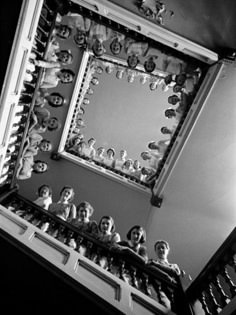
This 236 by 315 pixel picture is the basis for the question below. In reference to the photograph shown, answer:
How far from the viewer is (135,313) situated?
135 inches

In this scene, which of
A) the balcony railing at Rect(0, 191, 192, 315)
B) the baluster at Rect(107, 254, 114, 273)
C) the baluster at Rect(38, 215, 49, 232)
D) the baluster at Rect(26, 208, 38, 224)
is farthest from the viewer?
the baluster at Rect(26, 208, 38, 224)

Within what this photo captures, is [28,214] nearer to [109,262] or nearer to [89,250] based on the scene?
[89,250]

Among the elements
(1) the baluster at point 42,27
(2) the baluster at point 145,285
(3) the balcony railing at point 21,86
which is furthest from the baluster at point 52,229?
(1) the baluster at point 42,27

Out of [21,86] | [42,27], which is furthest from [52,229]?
[42,27]

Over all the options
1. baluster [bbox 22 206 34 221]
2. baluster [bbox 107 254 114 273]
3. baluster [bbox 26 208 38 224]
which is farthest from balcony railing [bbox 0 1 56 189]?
baluster [bbox 107 254 114 273]

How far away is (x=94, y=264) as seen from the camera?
13.2ft

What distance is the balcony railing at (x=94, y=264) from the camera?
364cm

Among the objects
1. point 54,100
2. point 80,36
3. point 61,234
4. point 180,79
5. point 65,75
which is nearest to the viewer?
point 61,234

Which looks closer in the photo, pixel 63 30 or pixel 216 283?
pixel 216 283

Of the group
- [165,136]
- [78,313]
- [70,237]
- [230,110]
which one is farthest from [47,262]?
[165,136]

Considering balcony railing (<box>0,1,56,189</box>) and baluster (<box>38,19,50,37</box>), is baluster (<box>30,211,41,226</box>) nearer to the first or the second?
balcony railing (<box>0,1,56,189</box>)

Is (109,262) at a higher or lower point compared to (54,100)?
lower

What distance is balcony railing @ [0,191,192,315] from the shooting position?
3.64 m

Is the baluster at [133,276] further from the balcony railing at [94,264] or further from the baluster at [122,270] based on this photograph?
the baluster at [122,270]
